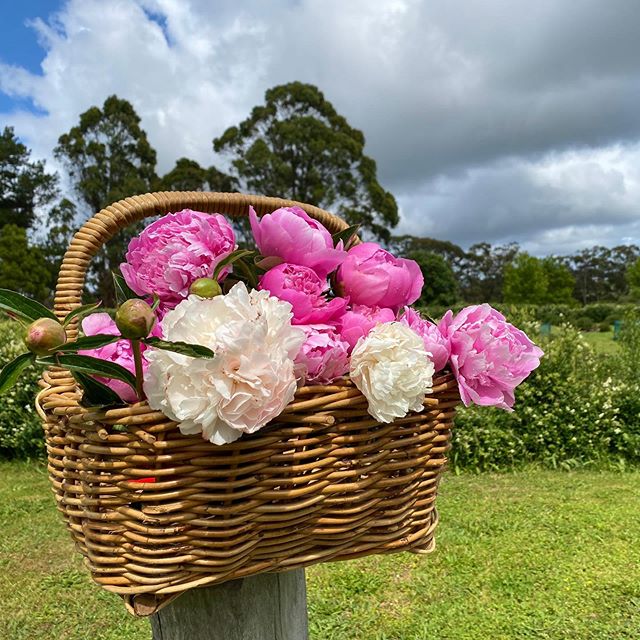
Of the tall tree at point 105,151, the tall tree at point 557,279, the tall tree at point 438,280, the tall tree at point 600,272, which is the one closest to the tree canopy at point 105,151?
the tall tree at point 105,151

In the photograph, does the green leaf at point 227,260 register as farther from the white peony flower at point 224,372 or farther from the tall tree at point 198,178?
the tall tree at point 198,178

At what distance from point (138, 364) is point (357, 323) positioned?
1.04ft

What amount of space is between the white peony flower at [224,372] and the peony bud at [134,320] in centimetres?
3

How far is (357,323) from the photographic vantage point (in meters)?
0.87

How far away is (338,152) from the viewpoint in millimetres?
20422

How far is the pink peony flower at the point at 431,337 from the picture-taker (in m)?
0.90

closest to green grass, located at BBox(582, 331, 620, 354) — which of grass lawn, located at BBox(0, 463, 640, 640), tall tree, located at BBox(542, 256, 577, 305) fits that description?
grass lawn, located at BBox(0, 463, 640, 640)

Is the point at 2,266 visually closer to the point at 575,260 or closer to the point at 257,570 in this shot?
the point at 257,570

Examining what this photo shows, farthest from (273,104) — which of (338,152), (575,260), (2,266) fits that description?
(575,260)

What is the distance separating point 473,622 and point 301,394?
2.21 meters

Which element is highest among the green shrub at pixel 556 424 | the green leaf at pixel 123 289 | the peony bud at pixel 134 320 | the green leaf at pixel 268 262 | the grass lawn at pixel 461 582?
the green leaf at pixel 268 262

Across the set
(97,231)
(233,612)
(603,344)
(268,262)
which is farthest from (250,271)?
(603,344)

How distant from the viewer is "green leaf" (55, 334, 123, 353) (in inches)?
27.9

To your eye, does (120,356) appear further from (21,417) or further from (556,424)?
(21,417)
